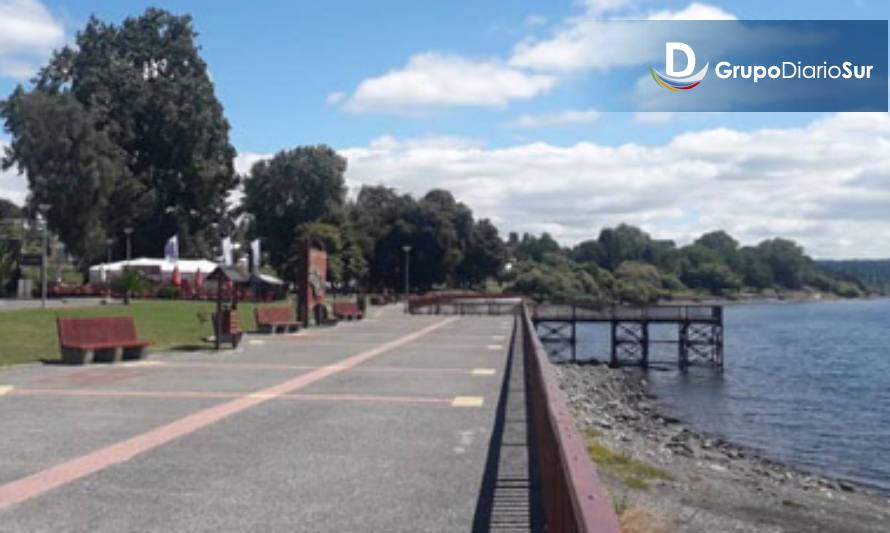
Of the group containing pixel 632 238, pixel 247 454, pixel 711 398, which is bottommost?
pixel 711 398

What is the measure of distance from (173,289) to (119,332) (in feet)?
124

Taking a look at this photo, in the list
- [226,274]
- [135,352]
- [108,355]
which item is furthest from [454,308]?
[108,355]

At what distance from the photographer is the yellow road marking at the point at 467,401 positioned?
14.1 m

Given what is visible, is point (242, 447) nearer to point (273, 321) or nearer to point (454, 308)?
point (273, 321)

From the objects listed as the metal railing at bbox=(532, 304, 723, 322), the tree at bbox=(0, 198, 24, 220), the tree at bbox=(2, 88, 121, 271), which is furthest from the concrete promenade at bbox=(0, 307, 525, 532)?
the tree at bbox=(0, 198, 24, 220)

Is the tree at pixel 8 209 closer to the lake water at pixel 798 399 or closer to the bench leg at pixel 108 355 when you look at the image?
the lake water at pixel 798 399

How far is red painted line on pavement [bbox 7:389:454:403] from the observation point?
1440cm

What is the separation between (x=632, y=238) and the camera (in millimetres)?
190375

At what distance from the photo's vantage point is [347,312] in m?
46.4

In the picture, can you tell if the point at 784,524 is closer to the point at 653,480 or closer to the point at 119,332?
the point at 653,480

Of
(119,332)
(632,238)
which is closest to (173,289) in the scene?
(119,332)

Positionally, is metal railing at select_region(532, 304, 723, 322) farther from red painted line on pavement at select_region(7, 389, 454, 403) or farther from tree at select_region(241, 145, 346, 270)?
red painted line on pavement at select_region(7, 389, 454, 403)

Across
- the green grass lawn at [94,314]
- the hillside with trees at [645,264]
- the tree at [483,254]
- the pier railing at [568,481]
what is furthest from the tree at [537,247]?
the pier railing at [568,481]

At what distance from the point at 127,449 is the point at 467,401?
571 cm
